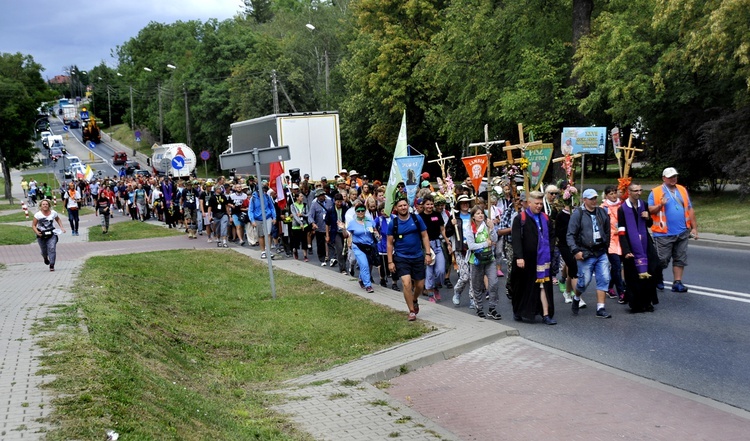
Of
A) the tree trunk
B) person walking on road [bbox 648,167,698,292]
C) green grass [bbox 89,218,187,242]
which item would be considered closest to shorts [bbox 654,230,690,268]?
person walking on road [bbox 648,167,698,292]

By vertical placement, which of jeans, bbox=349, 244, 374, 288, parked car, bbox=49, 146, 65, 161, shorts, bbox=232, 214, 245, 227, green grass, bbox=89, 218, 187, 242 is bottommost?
green grass, bbox=89, 218, 187, 242

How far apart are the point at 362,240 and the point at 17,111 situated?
55.8 m

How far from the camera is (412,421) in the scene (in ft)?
23.9

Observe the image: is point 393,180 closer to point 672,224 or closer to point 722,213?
point 672,224

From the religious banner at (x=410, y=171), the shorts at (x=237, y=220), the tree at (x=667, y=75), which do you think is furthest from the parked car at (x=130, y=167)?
the religious banner at (x=410, y=171)

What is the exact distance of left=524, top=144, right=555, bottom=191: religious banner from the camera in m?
14.3

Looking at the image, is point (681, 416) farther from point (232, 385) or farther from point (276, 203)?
point (276, 203)

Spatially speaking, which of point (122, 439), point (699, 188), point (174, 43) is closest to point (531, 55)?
point (699, 188)

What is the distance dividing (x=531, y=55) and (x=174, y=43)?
94542mm

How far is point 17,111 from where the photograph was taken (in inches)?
2509

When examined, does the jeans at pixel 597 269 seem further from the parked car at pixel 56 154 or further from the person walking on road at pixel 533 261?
the parked car at pixel 56 154

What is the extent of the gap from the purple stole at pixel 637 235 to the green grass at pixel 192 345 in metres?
3.10

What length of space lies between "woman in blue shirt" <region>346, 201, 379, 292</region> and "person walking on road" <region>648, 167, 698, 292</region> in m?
4.68

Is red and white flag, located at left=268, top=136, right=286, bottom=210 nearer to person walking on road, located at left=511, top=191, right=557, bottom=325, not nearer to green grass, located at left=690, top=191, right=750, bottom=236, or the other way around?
person walking on road, located at left=511, top=191, right=557, bottom=325
